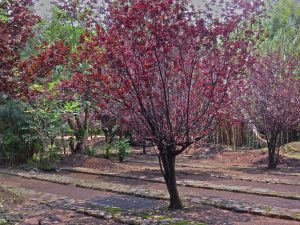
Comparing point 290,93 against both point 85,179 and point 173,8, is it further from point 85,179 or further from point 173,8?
point 173,8

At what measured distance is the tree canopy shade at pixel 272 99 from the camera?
13.8m

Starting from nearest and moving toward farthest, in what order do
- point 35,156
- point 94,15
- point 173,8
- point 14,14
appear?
point 173,8 → point 14,14 → point 94,15 → point 35,156

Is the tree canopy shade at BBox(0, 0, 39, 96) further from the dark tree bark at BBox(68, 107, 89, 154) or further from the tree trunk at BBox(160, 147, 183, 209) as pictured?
the dark tree bark at BBox(68, 107, 89, 154)

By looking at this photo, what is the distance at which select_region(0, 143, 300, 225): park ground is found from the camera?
7.04 meters

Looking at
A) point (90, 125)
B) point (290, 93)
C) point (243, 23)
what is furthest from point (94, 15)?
point (90, 125)

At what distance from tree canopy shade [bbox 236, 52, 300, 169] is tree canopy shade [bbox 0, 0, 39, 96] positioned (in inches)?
306

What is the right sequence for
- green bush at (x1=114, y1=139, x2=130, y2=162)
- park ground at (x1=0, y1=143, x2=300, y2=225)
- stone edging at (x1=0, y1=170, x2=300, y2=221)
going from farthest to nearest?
green bush at (x1=114, y1=139, x2=130, y2=162), stone edging at (x1=0, y1=170, x2=300, y2=221), park ground at (x1=0, y1=143, x2=300, y2=225)

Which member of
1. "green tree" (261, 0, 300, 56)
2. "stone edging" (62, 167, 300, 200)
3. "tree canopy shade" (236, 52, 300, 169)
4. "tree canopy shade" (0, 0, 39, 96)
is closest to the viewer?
"tree canopy shade" (0, 0, 39, 96)

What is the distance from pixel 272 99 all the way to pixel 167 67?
771cm

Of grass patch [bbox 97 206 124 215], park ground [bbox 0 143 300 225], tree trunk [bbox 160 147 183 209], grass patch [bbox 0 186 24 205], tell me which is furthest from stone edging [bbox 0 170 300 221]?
grass patch [bbox 0 186 24 205]

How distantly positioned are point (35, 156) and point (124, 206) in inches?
362

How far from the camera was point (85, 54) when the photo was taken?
24.9 ft

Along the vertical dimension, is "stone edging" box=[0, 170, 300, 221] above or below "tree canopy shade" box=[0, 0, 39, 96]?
below

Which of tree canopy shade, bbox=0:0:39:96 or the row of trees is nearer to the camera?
the row of trees
